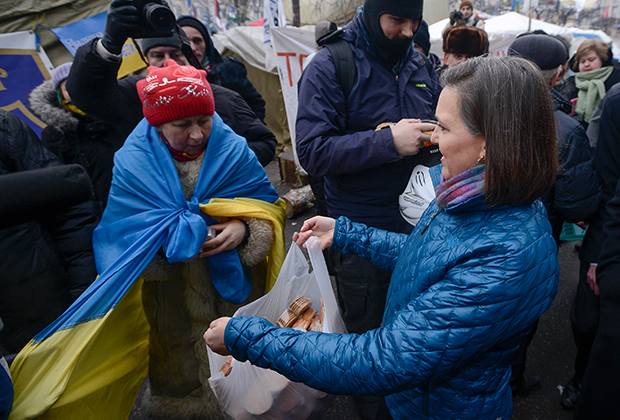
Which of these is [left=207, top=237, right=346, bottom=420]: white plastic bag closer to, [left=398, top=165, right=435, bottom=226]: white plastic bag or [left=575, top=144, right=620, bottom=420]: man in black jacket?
[left=398, top=165, right=435, bottom=226]: white plastic bag

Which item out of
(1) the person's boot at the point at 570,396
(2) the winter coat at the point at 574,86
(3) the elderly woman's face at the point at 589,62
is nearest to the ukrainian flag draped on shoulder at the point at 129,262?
(1) the person's boot at the point at 570,396

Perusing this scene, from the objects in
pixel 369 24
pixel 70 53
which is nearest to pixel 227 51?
pixel 70 53

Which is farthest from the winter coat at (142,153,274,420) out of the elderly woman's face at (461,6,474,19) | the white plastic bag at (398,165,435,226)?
the elderly woman's face at (461,6,474,19)

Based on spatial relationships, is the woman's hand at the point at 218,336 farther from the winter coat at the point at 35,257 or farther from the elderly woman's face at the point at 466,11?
the elderly woman's face at the point at 466,11

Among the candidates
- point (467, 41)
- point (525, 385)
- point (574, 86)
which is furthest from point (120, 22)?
point (574, 86)

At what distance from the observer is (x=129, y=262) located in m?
1.46

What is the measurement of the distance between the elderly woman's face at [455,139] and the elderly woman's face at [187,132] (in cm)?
108

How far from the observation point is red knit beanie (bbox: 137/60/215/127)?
1548 mm

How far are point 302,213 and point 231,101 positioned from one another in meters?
3.14

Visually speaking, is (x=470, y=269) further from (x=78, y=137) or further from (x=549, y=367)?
(x=78, y=137)

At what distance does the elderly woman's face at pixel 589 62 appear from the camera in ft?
14.1

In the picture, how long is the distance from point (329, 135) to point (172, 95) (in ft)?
2.56

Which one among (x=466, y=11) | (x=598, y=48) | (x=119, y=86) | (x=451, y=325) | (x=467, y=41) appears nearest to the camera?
(x=451, y=325)

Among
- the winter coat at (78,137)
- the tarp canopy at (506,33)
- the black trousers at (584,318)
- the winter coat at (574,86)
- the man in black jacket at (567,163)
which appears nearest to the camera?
the man in black jacket at (567,163)
